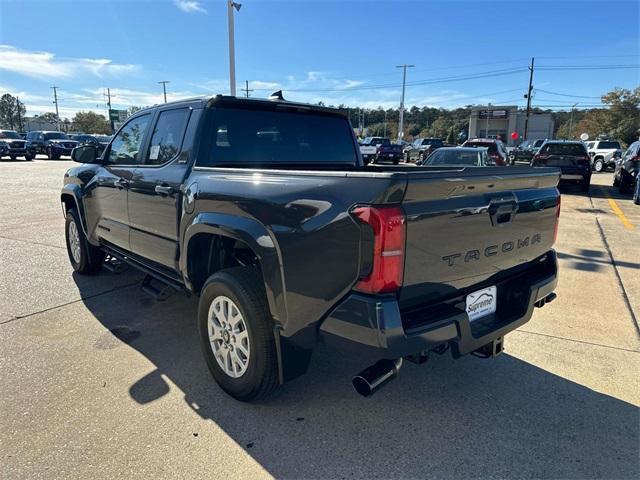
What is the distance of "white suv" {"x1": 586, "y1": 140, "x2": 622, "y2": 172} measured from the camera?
2739cm

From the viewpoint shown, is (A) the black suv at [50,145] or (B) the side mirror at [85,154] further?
(A) the black suv at [50,145]

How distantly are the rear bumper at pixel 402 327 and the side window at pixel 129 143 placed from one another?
113 inches

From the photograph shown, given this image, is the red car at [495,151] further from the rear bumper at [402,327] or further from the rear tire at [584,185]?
the rear bumper at [402,327]

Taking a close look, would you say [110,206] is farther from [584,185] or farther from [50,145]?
[50,145]

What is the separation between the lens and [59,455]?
2424 mm

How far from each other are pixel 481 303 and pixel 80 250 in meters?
4.86

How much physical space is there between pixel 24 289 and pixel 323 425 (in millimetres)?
4157

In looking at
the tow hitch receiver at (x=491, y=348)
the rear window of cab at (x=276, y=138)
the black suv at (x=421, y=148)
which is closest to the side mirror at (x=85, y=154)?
the rear window of cab at (x=276, y=138)

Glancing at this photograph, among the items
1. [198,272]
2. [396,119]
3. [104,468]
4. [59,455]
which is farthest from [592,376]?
[396,119]

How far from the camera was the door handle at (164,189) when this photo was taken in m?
3.42

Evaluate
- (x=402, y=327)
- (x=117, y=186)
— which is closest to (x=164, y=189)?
(x=117, y=186)

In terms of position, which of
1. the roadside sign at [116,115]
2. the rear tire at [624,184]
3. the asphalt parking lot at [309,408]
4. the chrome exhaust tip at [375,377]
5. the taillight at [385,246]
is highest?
the roadside sign at [116,115]

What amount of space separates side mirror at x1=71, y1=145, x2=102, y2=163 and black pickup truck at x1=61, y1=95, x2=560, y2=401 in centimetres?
93

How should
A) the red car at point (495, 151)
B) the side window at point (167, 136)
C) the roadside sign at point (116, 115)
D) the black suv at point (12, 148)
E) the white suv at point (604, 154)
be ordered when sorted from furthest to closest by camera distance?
the roadside sign at point (116, 115) → the black suv at point (12, 148) → the white suv at point (604, 154) → the red car at point (495, 151) → the side window at point (167, 136)
